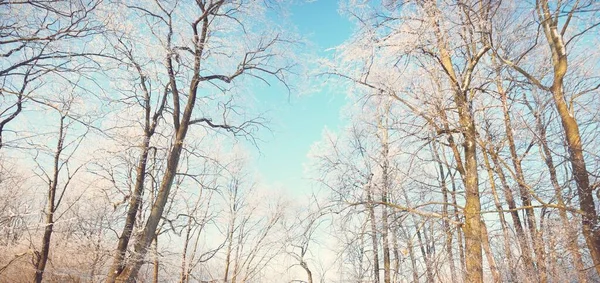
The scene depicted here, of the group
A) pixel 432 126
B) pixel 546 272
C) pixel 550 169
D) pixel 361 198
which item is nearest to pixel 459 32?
pixel 432 126

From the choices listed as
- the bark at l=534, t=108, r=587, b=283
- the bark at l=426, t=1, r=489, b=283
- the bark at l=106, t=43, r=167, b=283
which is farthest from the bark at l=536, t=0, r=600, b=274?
the bark at l=106, t=43, r=167, b=283

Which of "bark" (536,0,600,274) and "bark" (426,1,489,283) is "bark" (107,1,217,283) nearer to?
"bark" (426,1,489,283)

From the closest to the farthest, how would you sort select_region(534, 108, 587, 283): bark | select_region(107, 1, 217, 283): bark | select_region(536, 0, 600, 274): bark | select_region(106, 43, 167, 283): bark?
select_region(536, 0, 600, 274): bark → select_region(534, 108, 587, 283): bark → select_region(107, 1, 217, 283): bark → select_region(106, 43, 167, 283): bark

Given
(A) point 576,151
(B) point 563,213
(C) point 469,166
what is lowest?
(B) point 563,213

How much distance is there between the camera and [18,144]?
142 inches

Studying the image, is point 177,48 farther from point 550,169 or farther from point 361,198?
point 550,169

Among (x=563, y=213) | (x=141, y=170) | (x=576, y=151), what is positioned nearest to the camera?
(x=576, y=151)

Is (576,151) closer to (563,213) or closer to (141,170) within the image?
(563,213)

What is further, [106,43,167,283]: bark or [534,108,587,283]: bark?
[106,43,167,283]: bark

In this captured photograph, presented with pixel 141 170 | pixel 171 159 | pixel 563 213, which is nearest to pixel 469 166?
pixel 563 213

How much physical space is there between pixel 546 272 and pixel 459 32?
21.0 feet

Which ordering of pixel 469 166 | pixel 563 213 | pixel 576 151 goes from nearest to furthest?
1. pixel 576 151
2. pixel 469 166
3. pixel 563 213

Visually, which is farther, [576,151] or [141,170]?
[141,170]

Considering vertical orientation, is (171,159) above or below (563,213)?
above
